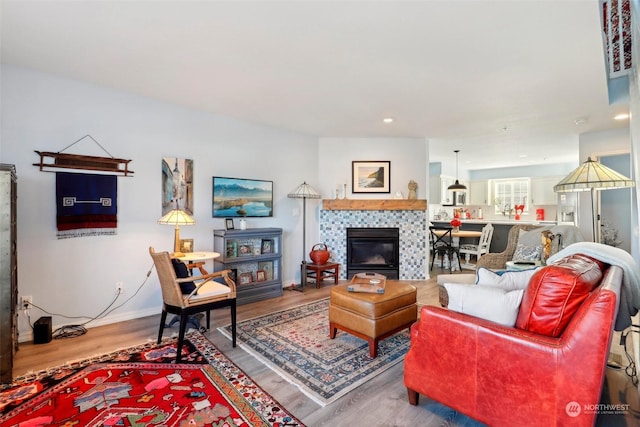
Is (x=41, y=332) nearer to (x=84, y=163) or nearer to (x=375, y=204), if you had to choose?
(x=84, y=163)

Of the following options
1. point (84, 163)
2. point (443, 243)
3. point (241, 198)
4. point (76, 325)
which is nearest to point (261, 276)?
point (241, 198)

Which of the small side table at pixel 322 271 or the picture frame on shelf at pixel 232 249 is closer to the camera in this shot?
the picture frame on shelf at pixel 232 249

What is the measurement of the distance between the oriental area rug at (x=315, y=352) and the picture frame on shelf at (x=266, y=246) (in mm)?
1087

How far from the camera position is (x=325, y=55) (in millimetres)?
2516

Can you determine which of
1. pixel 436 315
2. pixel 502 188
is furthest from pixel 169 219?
pixel 502 188

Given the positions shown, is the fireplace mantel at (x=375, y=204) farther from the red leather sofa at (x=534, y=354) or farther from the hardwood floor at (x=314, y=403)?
the red leather sofa at (x=534, y=354)

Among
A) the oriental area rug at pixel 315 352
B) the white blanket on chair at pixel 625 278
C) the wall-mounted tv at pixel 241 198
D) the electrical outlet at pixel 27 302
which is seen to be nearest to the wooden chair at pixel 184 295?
the oriental area rug at pixel 315 352

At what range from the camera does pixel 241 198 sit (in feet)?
14.3

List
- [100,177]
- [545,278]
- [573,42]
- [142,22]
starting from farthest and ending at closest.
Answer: [100,177] < [573,42] < [142,22] < [545,278]

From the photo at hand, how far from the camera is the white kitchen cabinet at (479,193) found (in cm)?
966

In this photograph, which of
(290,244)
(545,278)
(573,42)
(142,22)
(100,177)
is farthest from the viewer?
(290,244)

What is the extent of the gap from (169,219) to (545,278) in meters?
3.12

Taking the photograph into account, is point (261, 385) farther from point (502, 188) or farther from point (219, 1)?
point (502, 188)

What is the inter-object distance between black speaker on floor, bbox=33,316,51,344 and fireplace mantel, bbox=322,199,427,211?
3807 millimetres
